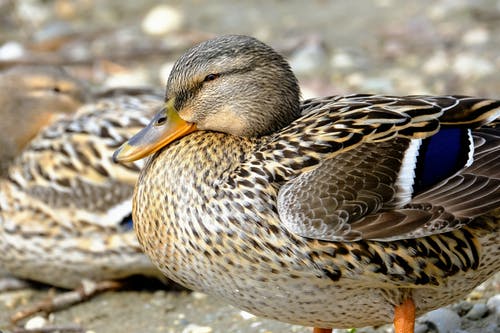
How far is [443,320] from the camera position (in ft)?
15.9

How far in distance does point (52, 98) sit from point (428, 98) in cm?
278

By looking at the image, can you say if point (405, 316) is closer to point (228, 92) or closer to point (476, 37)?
point (228, 92)

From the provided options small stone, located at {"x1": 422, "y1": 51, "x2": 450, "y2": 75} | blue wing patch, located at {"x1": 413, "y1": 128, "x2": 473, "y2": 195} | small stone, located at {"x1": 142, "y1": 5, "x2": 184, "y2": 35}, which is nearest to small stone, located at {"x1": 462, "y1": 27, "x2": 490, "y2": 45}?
small stone, located at {"x1": 422, "y1": 51, "x2": 450, "y2": 75}

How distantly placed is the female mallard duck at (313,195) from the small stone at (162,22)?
5.43 meters

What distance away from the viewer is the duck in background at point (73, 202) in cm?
572

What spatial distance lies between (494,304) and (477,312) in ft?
0.28

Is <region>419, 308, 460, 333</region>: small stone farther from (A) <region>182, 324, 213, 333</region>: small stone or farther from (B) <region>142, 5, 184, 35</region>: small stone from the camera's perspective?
(B) <region>142, 5, 184, 35</region>: small stone

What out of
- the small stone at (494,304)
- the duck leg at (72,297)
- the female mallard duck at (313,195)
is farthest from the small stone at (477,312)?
Result: the duck leg at (72,297)

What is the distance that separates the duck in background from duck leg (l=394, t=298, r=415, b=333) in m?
1.94

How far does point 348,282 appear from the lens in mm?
3988

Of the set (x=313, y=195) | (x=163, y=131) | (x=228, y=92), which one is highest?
(x=228, y=92)

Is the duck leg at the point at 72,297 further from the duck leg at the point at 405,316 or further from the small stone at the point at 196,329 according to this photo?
the duck leg at the point at 405,316

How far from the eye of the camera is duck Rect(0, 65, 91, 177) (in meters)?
6.21

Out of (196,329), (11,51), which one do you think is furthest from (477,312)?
(11,51)
